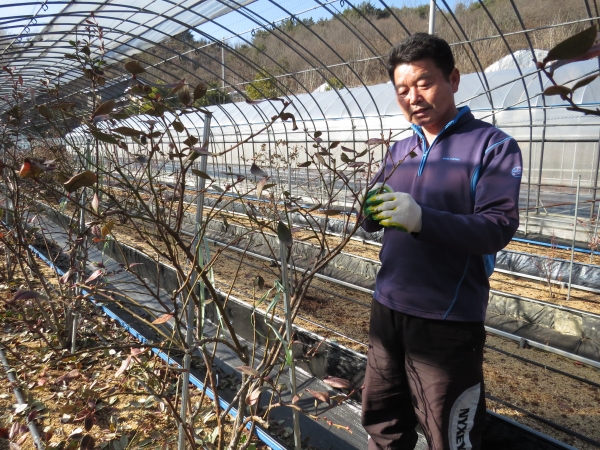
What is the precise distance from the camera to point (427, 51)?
4.22 ft

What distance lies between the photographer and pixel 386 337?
1458 millimetres

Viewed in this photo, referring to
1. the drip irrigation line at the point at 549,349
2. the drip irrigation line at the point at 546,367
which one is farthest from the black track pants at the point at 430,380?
the drip irrigation line at the point at 549,349

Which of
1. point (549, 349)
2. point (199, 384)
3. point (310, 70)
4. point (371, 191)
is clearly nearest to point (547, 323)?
point (549, 349)

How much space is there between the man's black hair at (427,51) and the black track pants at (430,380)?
73cm

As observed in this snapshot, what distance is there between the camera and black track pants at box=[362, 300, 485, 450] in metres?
1.31

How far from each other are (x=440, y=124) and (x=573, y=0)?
24.1 m

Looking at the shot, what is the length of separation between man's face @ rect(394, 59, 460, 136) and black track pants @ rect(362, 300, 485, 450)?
23.3 inches

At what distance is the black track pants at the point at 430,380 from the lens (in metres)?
1.31

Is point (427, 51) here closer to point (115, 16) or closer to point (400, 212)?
point (400, 212)

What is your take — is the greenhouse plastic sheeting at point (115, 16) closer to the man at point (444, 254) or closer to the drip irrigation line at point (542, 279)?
the drip irrigation line at point (542, 279)

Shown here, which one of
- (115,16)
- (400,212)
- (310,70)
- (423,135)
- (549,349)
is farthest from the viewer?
(310,70)

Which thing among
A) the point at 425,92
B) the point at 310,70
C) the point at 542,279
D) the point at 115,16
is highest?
the point at 115,16

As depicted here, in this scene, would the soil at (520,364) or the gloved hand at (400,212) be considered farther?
the soil at (520,364)

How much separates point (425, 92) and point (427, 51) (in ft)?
0.36
